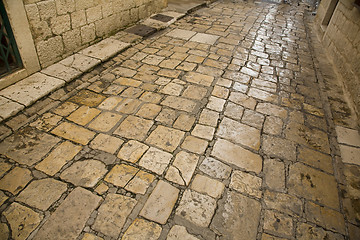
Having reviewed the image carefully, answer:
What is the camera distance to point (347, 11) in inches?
209

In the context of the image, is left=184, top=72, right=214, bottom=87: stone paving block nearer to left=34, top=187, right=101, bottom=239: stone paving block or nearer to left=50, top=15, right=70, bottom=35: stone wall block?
left=50, top=15, right=70, bottom=35: stone wall block

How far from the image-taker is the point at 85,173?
249 cm

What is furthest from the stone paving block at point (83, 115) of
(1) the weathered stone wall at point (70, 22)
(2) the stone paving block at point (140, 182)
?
(1) the weathered stone wall at point (70, 22)

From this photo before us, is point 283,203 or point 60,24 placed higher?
point 60,24

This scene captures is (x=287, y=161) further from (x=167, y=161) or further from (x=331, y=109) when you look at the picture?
(x=331, y=109)

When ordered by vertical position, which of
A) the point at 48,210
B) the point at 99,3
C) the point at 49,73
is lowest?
the point at 48,210

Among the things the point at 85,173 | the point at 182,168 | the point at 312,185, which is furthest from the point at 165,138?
the point at 312,185

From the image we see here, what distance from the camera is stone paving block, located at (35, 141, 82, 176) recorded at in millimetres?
2510

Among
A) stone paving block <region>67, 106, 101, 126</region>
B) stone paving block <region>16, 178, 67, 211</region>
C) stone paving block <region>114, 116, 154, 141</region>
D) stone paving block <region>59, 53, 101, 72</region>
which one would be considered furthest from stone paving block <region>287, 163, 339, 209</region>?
stone paving block <region>59, 53, 101, 72</region>

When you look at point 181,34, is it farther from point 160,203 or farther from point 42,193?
point 42,193

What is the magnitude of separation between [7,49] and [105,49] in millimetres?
1858

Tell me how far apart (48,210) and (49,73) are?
2.72 m

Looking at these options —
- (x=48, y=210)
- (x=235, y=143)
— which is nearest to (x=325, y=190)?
(x=235, y=143)

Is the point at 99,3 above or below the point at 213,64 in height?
above
